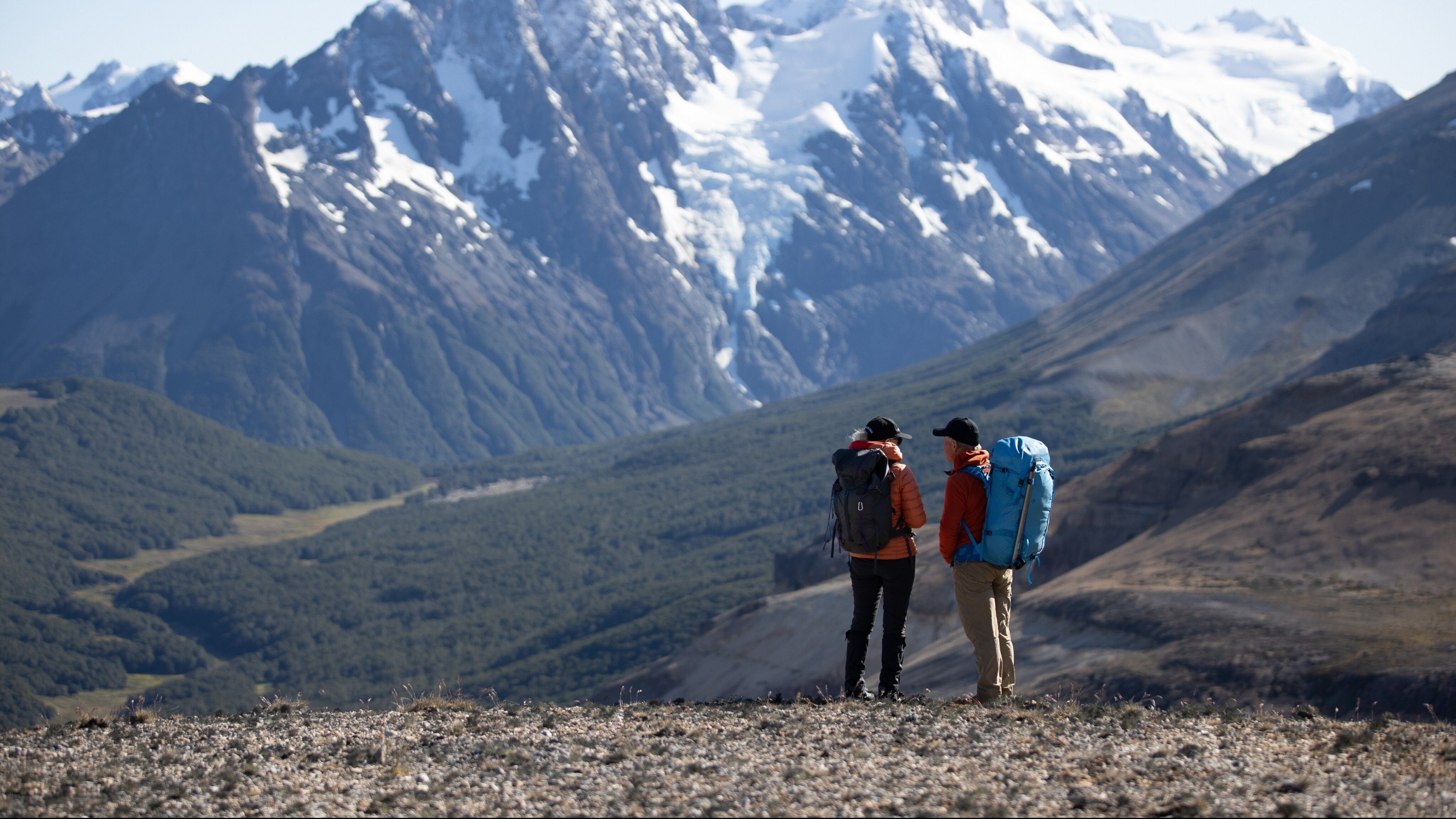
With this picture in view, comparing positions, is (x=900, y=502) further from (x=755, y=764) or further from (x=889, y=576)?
(x=755, y=764)

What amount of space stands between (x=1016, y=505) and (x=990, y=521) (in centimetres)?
48

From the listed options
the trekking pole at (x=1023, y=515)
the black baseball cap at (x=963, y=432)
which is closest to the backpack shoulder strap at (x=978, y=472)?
the black baseball cap at (x=963, y=432)

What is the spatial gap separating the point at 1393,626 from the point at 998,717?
94.9ft

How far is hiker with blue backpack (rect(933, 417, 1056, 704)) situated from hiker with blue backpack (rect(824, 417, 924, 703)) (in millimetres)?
672

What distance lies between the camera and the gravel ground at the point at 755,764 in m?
14.7

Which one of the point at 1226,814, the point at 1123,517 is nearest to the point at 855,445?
the point at 1226,814

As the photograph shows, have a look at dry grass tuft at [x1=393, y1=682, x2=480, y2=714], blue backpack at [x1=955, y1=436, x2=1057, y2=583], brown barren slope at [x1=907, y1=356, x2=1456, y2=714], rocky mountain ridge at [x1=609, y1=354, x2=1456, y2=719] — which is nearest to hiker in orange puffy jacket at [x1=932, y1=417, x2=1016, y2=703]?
blue backpack at [x1=955, y1=436, x2=1057, y2=583]

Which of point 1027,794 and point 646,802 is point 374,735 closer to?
point 646,802

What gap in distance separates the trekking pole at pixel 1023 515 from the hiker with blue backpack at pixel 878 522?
1491mm

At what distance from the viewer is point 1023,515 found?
18703 mm

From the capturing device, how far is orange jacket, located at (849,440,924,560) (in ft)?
61.9

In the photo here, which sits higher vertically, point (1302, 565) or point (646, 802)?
point (646, 802)

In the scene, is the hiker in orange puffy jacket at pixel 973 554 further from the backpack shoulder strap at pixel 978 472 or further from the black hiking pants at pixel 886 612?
the black hiking pants at pixel 886 612

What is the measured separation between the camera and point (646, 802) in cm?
1488
